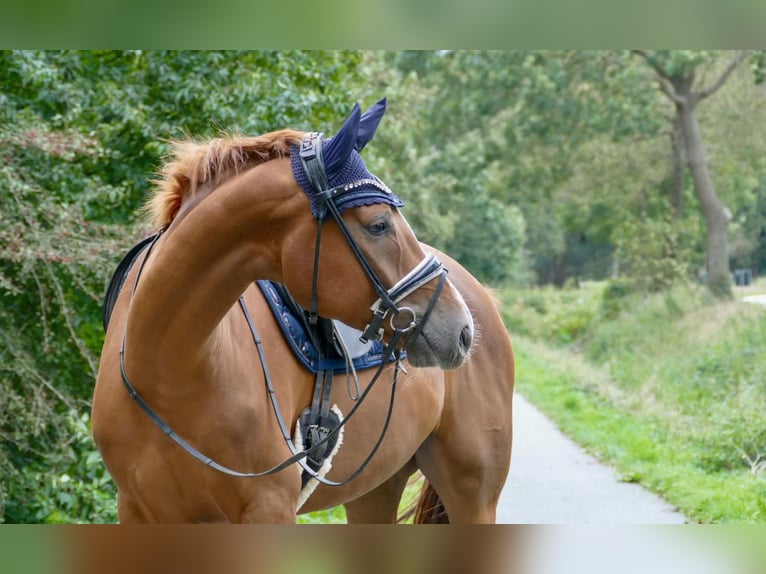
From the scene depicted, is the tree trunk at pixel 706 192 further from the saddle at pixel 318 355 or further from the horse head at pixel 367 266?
the horse head at pixel 367 266

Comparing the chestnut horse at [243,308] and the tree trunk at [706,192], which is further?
the tree trunk at [706,192]

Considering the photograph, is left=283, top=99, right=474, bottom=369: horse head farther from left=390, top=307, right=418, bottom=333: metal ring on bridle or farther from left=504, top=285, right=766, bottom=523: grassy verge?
left=504, top=285, right=766, bottom=523: grassy verge

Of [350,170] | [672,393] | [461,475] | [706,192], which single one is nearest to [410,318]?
[350,170]

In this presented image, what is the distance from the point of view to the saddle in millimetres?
3303

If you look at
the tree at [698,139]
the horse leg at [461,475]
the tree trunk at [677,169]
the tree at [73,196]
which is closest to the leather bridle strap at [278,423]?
the horse leg at [461,475]

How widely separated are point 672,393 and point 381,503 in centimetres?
911

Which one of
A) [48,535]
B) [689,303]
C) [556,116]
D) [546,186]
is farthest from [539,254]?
[48,535]

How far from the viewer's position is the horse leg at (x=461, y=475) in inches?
164

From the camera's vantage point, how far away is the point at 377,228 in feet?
8.75

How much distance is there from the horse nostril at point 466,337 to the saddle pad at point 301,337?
2.61 feet

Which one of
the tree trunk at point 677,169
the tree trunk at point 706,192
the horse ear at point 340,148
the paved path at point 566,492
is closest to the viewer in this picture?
the horse ear at point 340,148

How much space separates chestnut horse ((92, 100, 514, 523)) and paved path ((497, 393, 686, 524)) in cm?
477

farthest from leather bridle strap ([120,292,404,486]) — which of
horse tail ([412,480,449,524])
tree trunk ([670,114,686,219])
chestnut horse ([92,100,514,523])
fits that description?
tree trunk ([670,114,686,219])

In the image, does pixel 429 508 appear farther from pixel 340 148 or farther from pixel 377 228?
pixel 340 148
